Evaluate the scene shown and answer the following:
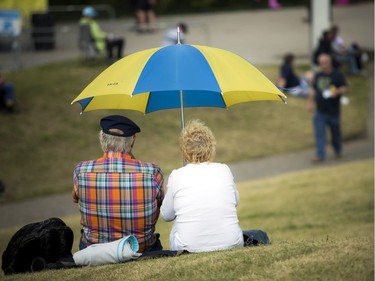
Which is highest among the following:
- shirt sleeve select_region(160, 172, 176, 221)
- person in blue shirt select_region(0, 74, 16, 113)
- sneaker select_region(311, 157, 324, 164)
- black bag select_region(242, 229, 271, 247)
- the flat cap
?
the flat cap

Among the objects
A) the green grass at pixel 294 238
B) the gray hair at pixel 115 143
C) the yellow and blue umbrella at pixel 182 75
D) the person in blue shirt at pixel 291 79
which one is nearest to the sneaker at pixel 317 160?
the green grass at pixel 294 238

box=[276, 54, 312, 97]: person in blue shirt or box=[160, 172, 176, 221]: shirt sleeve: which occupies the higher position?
box=[160, 172, 176, 221]: shirt sleeve

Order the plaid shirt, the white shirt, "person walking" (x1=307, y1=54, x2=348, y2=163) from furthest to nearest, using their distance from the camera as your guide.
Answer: "person walking" (x1=307, y1=54, x2=348, y2=163) → the plaid shirt → the white shirt

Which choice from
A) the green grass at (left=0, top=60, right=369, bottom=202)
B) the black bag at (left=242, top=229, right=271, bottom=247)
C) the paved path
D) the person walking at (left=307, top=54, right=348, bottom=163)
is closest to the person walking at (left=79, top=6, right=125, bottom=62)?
the green grass at (left=0, top=60, right=369, bottom=202)

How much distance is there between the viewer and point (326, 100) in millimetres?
16484

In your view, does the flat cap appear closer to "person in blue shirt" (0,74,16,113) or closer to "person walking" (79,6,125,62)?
"person in blue shirt" (0,74,16,113)

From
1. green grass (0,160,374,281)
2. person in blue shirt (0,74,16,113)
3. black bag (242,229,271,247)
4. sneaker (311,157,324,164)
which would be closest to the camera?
green grass (0,160,374,281)

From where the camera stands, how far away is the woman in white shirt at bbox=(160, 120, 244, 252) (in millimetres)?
6809

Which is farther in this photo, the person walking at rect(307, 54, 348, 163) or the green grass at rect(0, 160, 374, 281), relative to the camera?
the person walking at rect(307, 54, 348, 163)

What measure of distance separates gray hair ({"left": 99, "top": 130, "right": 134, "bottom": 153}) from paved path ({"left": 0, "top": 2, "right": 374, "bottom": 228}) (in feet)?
21.9

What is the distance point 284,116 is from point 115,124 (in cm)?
1403

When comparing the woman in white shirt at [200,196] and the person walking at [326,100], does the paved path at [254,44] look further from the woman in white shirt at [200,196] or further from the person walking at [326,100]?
the woman in white shirt at [200,196]

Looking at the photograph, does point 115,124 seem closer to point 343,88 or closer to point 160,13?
point 343,88

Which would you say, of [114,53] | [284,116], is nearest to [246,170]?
[284,116]
